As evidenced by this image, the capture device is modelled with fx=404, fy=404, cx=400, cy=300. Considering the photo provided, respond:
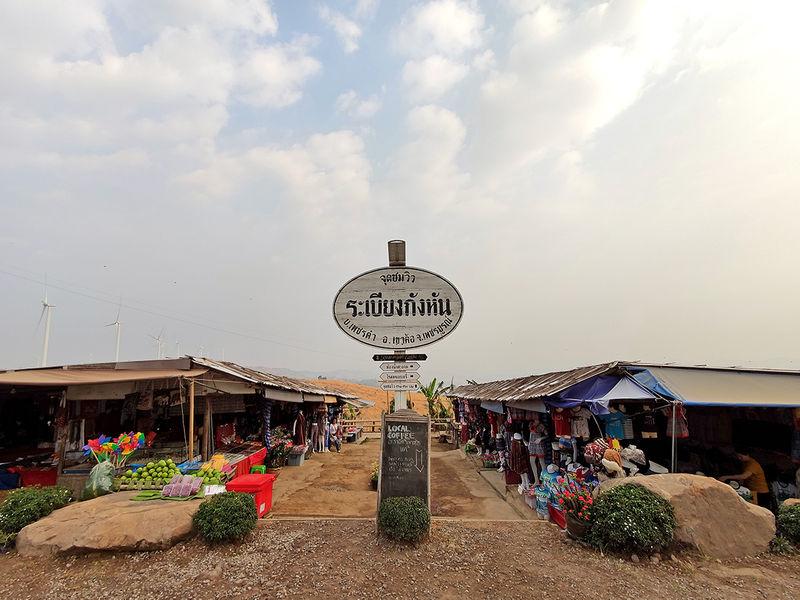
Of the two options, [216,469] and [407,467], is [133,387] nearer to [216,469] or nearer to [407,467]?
[216,469]

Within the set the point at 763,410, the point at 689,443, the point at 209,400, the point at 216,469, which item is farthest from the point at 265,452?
the point at 763,410

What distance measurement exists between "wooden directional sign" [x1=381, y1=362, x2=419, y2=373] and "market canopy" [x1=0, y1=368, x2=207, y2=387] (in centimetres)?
539

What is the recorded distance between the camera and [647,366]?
27.9ft

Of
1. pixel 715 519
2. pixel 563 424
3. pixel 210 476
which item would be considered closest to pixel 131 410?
pixel 210 476

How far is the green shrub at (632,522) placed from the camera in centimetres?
554

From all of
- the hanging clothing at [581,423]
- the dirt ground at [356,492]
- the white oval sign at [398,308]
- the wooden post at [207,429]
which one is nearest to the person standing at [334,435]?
the dirt ground at [356,492]

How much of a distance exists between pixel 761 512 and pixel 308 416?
16935mm

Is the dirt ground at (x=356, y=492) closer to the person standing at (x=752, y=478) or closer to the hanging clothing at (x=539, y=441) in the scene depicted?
the hanging clothing at (x=539, y=441)

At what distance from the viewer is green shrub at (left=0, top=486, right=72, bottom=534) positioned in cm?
629

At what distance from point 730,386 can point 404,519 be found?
7.28 metres

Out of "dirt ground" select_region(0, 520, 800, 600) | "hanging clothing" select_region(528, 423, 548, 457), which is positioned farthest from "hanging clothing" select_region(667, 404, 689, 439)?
"hanging clothing" select_region(528, 423, 548, 457)

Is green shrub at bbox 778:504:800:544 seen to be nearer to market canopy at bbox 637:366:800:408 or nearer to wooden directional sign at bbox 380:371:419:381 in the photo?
market canopy at bbox 637:366:800:408

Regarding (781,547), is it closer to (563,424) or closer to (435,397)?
(563,424)

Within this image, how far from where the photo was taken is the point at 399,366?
726 cm
